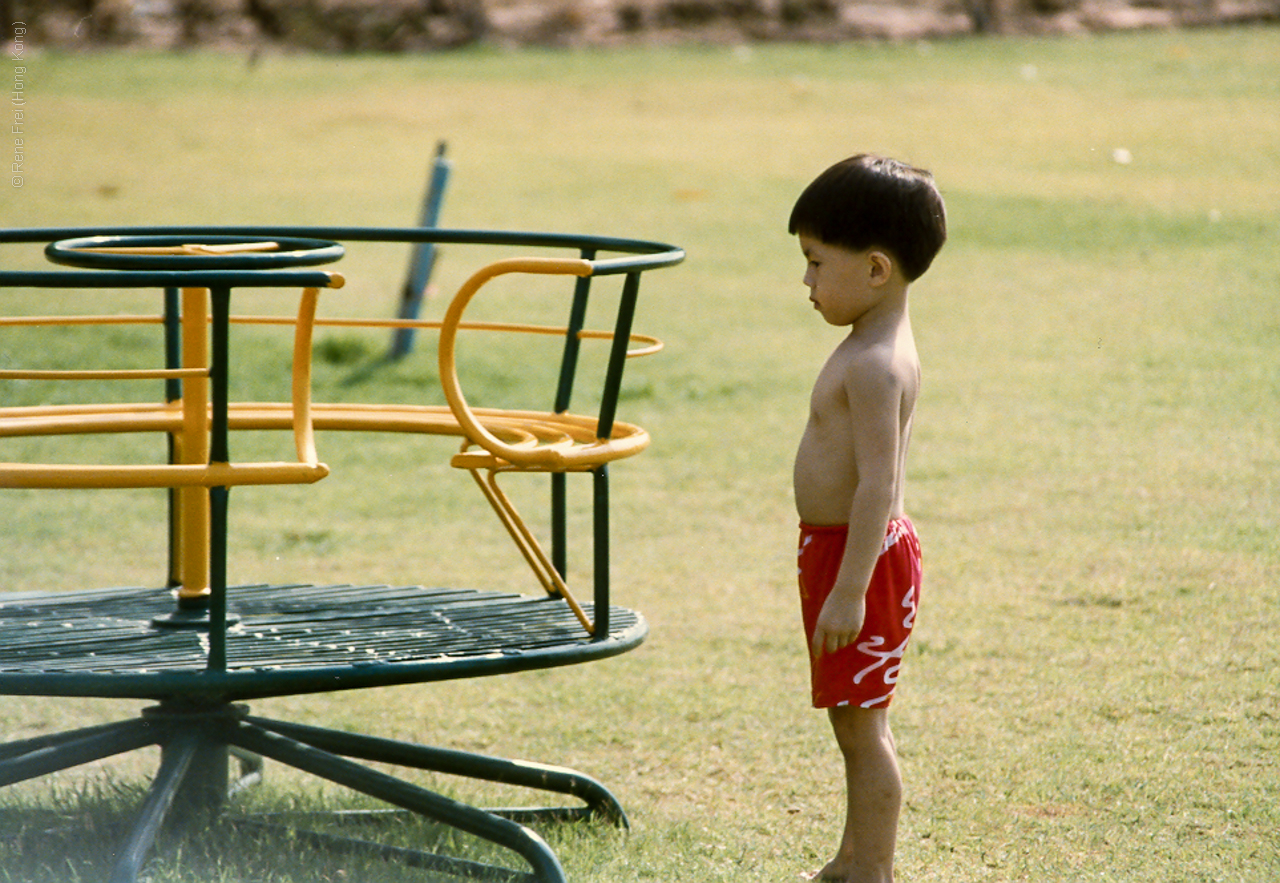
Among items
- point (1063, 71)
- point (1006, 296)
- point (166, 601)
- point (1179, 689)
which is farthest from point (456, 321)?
point (1063, 71)

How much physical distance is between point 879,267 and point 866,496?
14.3 inches

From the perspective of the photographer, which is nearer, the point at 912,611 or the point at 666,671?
the point at 912,611

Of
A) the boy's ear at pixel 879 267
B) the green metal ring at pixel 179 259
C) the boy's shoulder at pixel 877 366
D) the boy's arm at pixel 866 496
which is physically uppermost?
the green metal ring at pixel 179 259

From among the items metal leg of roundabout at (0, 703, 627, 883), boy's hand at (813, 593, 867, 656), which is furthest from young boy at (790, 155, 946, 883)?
Answer: metal leg of roundabout at (0, 703, 627, 883)

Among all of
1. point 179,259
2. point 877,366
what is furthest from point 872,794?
point 179,259

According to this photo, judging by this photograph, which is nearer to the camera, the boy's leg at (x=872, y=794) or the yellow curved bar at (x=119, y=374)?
the yellow curved bar at (x=119, y=374)

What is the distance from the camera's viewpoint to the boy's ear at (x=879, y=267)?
97.0 inches

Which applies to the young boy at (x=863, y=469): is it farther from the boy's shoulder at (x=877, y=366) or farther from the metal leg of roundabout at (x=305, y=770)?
the metal leg of roundabout at (x=305, y=770)

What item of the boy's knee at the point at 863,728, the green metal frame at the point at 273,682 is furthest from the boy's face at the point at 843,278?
the boy's knee at the point at 863,728

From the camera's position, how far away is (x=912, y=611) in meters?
2.51

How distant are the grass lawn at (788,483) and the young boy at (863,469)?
1.12ft

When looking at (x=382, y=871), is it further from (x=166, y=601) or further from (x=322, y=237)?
(x=322, y=237)

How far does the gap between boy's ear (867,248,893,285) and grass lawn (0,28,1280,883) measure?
1.01m

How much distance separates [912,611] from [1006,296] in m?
6.58
